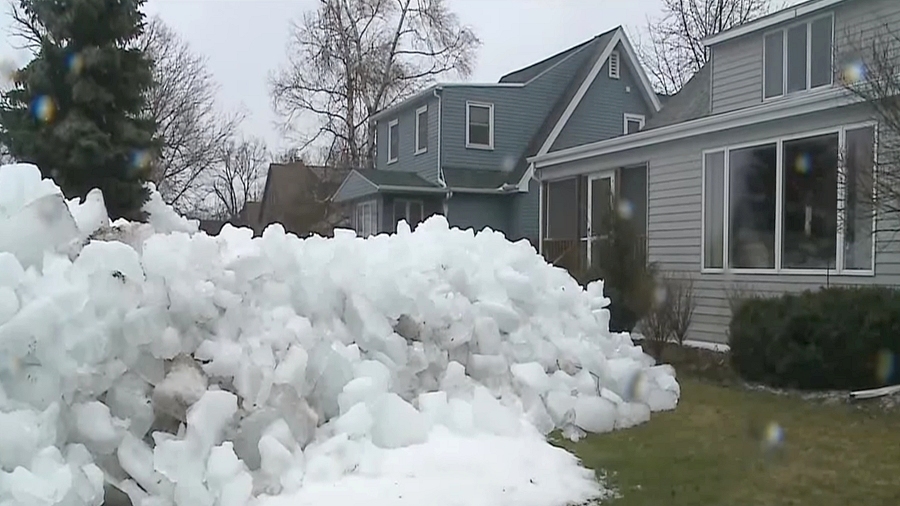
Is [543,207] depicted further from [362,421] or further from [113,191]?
[362,421]

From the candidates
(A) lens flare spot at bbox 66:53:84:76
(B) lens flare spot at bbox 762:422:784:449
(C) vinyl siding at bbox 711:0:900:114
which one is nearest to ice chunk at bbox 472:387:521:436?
(B) lens flare spot at bbox 762:422:784:449

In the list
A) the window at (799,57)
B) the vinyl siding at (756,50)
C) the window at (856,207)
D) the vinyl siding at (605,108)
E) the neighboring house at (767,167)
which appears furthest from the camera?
the vinyl siding at (605,108)

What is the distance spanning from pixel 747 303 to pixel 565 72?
13.3 m

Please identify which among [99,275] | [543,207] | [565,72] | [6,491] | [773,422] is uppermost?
[565,72]

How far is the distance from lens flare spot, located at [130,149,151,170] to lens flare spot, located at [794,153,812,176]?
9.93 metres

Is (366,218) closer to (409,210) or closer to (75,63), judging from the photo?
(409,210)

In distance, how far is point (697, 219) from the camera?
1092 centimetres

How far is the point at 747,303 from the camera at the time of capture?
802 cm

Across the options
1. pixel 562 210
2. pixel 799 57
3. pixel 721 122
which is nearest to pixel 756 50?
pixel 799 57

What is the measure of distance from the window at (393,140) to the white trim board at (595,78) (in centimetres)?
435

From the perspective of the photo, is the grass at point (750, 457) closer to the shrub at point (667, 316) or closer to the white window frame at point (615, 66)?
the shrub at point (667, 316)

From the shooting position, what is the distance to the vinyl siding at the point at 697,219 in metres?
9.09

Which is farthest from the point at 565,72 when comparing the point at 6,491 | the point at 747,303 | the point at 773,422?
the point at 6,491

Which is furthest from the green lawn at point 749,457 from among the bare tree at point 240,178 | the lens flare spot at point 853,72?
the bare tree at point 240,178
